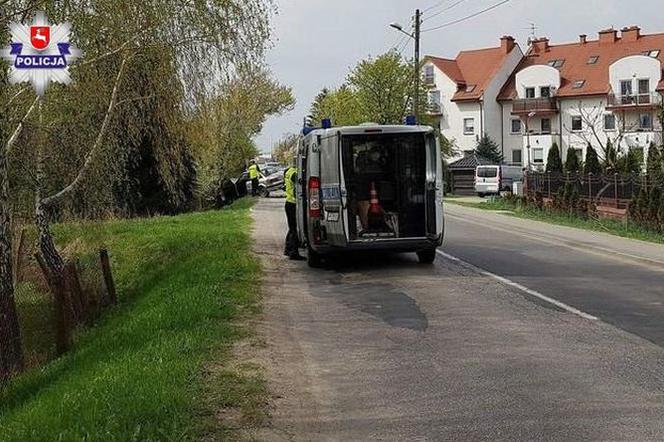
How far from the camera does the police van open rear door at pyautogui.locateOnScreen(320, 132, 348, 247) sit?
13812 mm

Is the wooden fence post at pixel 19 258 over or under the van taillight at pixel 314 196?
under

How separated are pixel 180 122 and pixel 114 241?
8.27 meters

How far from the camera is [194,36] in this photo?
1347cm

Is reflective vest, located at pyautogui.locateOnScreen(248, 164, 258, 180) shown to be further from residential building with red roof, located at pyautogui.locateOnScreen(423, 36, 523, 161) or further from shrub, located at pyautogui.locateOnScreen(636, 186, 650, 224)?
residential building with red roof, located at pyautogui.locateOnScreen(423, 36, 523, 161)

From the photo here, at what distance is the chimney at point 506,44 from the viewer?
7369 centimetres

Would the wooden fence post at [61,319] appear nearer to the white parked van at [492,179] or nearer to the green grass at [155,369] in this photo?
the green grass at [155,369]

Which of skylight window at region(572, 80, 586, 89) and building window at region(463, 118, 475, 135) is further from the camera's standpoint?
building window at region(463, 118, 475, 135)

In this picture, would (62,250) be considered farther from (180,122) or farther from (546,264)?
(546,264)

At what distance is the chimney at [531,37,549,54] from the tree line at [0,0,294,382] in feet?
203

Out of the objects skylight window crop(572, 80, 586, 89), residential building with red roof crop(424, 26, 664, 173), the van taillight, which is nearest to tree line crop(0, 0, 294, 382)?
the van taillight

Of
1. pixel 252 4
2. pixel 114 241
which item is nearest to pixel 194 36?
pixel 252 4

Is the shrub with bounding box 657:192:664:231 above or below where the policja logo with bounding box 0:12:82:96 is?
below

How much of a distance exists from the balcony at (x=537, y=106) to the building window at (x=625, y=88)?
552 cm

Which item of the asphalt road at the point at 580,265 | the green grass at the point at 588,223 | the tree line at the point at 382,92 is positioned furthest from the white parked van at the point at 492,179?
the asphalt road at the point at 580,265
